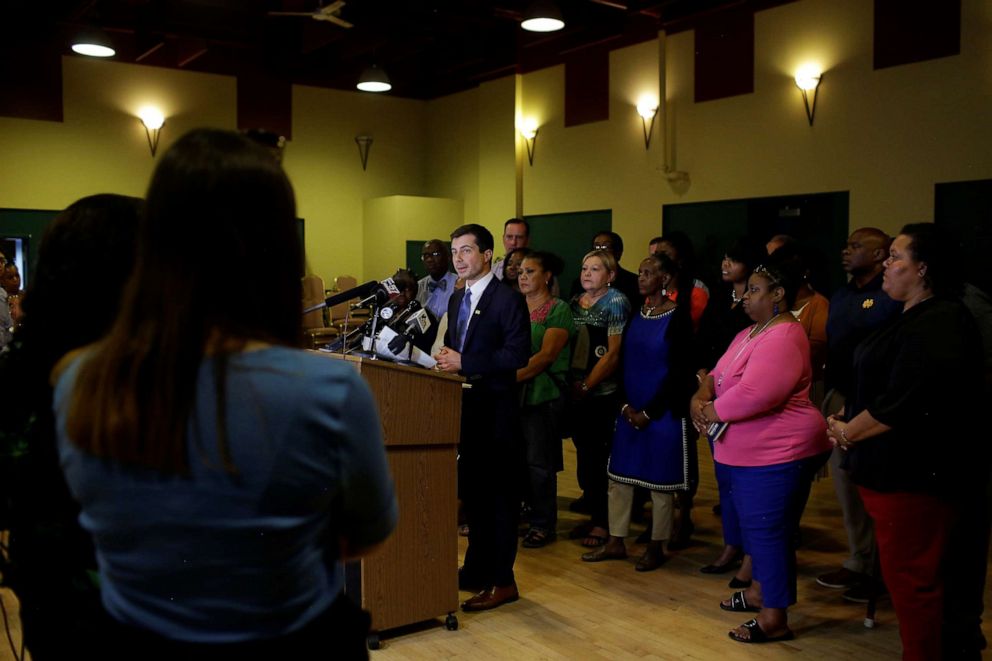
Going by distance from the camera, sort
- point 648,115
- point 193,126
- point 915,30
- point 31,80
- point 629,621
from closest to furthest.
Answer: point 629,621 → point 915,30 → point 193,126 → point 648,115 → point 31,80

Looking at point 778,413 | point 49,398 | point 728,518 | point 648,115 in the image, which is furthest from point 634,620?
point 648,115

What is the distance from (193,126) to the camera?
8.58m

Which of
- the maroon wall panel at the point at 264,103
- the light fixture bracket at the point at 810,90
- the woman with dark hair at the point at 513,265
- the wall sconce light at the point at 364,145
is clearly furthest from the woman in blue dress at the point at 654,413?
the wall sconce light at the point at 364,145

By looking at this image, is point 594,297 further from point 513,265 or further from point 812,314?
point 812,314

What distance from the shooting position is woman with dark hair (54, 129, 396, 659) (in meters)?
1.03

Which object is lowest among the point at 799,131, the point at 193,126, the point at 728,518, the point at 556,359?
the point at 728,518

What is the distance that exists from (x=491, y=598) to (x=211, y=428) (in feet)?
9.47

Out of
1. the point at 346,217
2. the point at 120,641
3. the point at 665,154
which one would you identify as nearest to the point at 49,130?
the point at 346,217

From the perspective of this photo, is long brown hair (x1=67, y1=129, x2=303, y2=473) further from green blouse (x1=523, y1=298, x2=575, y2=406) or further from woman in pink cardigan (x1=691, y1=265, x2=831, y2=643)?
green blouse (x1=523, y1=298, x2=575, y2=406)

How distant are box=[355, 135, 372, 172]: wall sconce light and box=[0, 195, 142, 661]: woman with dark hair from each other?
10654 millimetres

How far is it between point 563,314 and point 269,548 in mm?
3705

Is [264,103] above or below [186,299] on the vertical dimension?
above

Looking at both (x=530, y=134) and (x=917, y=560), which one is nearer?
(x=917, y=560)

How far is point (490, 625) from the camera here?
11.7ft
